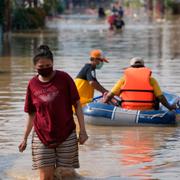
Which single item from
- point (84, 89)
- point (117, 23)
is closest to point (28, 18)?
point (117, 23)

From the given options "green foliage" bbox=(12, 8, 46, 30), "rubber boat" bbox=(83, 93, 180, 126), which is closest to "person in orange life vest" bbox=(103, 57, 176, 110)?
"rubber boat" bbox=(83, 93, 180, 126)

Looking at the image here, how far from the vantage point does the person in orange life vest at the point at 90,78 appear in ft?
44.2

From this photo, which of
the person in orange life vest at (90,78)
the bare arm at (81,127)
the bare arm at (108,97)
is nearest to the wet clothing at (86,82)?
the person in orange life vest at (90,78)

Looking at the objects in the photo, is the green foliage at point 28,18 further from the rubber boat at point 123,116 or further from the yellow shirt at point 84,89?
the rubber boat at point 123,116

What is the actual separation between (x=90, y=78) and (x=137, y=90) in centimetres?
100

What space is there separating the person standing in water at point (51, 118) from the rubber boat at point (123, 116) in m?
4.79

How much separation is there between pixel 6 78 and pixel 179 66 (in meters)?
5.74

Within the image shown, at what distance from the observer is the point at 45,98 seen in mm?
8125

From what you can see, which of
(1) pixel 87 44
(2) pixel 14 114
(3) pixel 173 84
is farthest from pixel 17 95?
(1) pixel 87 44

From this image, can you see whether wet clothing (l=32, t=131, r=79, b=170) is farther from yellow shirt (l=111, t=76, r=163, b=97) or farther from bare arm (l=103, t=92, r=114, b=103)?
bare arm (l=103, t=92, r=114, b=103)

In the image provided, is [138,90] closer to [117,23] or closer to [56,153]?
[56,153]

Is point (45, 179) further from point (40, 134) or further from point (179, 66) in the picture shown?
point (179, 66)

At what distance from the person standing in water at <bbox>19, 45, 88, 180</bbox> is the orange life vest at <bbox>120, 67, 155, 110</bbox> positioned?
4797 millimetres

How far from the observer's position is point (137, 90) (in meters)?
13.0
